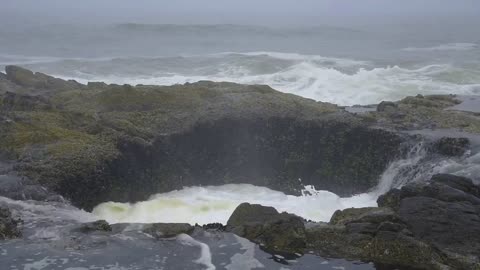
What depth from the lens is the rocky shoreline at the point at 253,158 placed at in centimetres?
929

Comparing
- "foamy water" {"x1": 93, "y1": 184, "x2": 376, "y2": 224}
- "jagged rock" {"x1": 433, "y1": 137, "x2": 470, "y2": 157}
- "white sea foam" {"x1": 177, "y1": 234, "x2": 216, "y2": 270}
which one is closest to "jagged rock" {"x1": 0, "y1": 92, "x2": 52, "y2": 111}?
"foamy water" {"x1": 93, "y1": 184, "x2": 376, "y2": 224}

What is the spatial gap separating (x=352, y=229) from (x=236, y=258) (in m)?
2.23

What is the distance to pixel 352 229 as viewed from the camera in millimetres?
9531

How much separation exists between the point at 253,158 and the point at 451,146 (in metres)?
5.40

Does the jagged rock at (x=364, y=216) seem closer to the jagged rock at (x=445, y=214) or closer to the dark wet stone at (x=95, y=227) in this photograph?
the jagged rock at (x=445, y=214)

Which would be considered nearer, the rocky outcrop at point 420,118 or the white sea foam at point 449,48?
the rocky outcrop at point 420,118

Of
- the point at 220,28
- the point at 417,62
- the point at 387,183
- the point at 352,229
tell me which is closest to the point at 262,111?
the point at 387,183

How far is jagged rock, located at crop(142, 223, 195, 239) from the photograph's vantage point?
9.53 m

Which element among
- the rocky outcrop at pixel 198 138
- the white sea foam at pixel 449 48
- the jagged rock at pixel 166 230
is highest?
the white sea foam at pixel 449 48

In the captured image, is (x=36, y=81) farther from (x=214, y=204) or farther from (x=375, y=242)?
(x=375, y=242)

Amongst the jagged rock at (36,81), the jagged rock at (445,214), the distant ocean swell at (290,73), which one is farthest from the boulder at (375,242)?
the distant ocean swell at (290,73)

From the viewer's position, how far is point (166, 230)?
9.62 meters

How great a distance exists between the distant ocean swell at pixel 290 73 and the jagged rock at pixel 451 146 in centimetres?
1201

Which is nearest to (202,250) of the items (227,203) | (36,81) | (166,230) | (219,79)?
(166,230)
